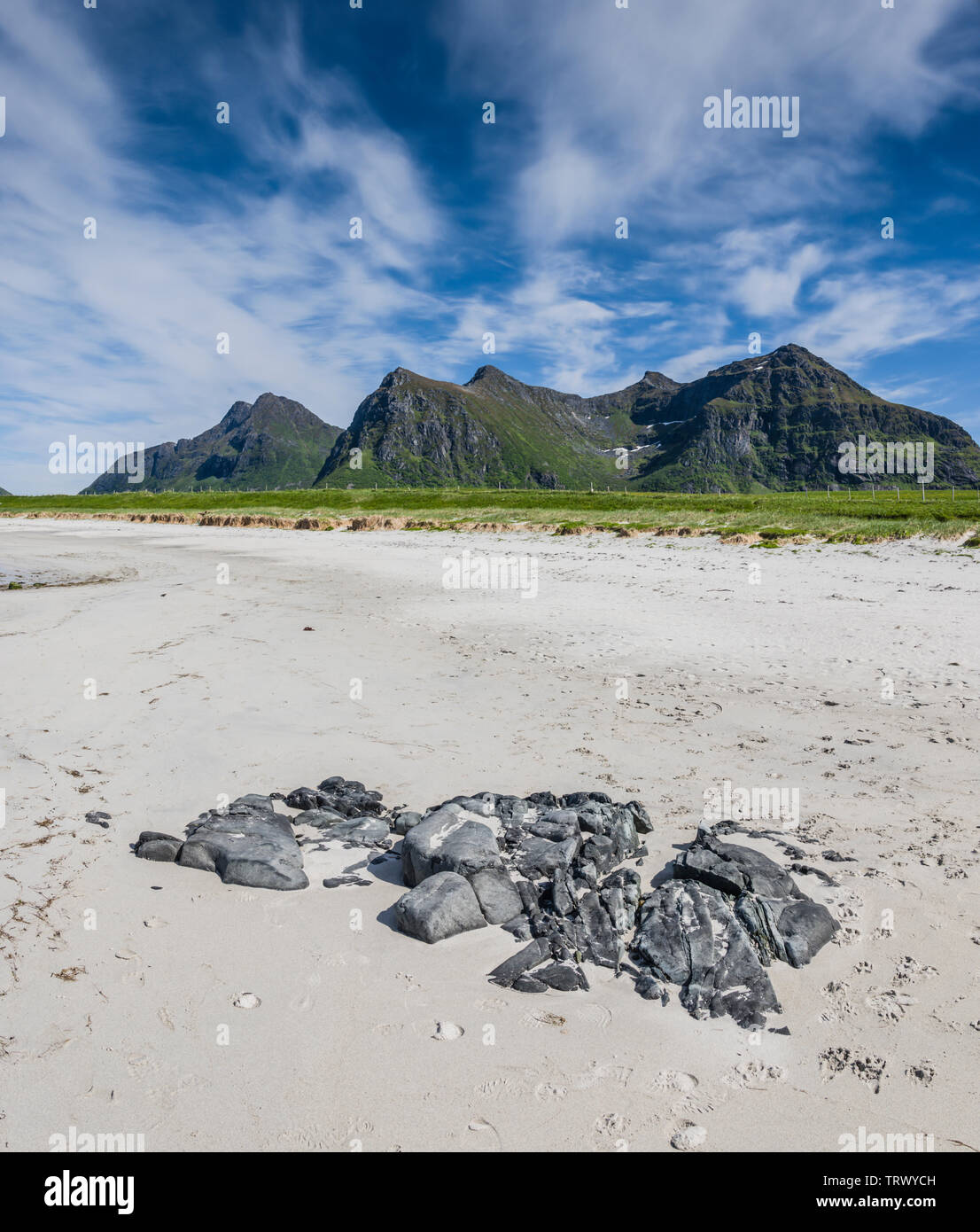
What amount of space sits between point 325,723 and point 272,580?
1664cm

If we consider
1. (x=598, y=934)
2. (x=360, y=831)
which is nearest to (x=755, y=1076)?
(x=598, y=934)

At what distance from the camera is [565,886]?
17.0ft

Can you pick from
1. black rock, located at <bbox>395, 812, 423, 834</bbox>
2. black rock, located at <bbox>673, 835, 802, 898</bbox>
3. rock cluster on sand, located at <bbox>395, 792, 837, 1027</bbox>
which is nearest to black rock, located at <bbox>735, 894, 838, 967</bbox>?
rock cluster on sand, located at <bbox>395, 792, 837, 1027</bbox>

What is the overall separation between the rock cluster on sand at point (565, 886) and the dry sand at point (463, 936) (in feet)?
0.52

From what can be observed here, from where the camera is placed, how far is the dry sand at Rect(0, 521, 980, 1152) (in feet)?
11.5

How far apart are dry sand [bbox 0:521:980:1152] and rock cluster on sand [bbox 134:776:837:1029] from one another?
6.2 inches

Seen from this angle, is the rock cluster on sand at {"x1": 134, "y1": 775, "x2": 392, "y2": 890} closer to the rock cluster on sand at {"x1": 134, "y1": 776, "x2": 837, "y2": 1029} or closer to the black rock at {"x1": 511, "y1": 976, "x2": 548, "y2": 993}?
the rock cluster on sand at {"x1": 134, "y1": 776, "x2": 837, "y2": 1029}

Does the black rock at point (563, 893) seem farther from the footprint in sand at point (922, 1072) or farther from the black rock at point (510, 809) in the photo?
the footprint in sand at point (922, 1072)

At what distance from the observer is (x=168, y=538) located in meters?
50.2

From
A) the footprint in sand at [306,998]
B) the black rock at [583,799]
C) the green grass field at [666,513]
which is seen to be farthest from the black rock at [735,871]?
the green grass field at [666,513]

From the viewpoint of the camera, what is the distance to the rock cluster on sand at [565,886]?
4.42 m

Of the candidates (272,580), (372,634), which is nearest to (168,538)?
(272,580)
